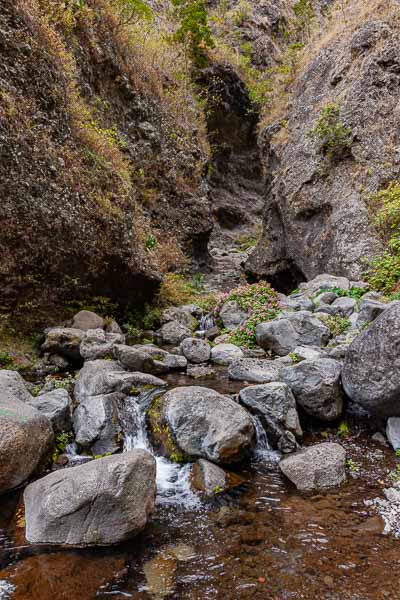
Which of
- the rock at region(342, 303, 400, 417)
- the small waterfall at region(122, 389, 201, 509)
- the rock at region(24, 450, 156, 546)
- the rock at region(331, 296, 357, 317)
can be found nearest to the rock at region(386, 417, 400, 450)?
the rock at region(342, 303, 400, 417)

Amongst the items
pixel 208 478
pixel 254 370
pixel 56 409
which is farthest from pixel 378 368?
pixel 56 409

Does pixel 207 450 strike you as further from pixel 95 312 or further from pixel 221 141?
pixel 221 141

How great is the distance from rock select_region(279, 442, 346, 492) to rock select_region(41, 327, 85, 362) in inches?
212

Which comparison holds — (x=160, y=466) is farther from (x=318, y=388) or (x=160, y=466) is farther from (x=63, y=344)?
(x=63, y=344)

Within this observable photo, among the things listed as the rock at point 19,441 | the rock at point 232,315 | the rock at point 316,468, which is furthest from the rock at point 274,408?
the rock at point 232,315

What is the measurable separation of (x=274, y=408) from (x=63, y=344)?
5.05 meters

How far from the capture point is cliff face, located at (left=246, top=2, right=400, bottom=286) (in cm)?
1219

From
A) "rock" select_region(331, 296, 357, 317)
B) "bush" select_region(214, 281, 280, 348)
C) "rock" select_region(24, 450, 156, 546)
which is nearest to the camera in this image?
"rock" select_region(24, 450, 156, 546)

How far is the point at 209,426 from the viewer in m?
4.86

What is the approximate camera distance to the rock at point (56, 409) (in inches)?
205

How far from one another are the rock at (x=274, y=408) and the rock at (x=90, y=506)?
2181 mm

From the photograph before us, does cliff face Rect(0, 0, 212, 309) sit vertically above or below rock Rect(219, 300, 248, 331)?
above

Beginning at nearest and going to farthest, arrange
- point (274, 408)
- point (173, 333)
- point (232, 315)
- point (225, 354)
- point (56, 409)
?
point (56, 409), point (274, 408), point (225, 354), point (173, 333), point (232, 315)

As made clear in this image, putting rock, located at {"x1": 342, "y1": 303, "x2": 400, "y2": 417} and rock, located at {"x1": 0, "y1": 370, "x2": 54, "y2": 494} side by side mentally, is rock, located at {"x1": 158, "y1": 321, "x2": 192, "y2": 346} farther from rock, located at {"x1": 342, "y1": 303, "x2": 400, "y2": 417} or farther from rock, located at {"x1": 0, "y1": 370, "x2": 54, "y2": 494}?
rock, located at {"x1": 0, "y1": 370, "x2": 54, "y2": 494}
